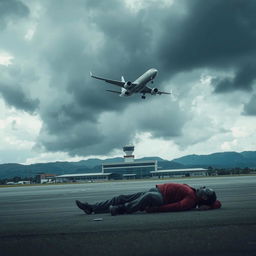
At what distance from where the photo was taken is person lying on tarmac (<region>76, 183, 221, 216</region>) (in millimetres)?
7109

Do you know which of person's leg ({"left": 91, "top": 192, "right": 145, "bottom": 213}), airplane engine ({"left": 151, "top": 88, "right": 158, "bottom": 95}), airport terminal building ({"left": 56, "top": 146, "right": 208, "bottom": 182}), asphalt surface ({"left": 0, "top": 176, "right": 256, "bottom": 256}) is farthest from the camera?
airport terminal building ({"left": 56, "top": 146, "right": 208, "bottom": 182})

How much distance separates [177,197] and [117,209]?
1.27 meters

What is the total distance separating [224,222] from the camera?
17.7ft

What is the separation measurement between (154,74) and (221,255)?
185ft

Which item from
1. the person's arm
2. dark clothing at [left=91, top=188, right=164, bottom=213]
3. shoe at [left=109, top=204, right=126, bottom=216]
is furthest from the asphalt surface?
shoe at [left=109, top=204, right=126, bottom=216]

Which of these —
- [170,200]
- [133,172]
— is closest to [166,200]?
[170,200]

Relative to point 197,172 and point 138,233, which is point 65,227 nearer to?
point 138,233

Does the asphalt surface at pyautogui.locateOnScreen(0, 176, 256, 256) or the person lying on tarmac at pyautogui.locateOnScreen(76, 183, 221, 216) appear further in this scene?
the person lying on tarmac at pyautogui.locateOnScreen(76, 183, 221, 216)

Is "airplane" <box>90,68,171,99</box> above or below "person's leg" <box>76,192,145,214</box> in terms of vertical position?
above

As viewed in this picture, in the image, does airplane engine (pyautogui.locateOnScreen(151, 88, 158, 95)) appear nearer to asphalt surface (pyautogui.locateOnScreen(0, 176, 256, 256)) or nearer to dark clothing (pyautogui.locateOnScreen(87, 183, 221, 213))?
dark clothing (pyautogui.locateOnScreen(87, 183, 221, 213))

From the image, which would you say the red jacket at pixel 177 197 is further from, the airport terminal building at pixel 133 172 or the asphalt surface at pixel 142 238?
the airport terminal building at pixel 133 172

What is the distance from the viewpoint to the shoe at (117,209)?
729 cm

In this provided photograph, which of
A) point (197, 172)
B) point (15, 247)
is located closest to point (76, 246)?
point (15, 247)

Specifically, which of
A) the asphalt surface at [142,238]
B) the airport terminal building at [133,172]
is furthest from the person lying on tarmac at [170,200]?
the airport terminal building at [133,172]
